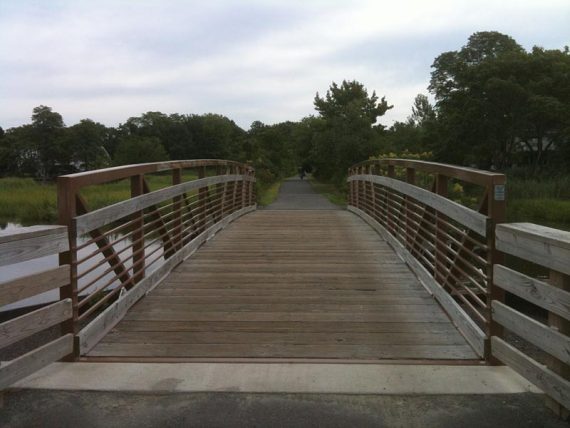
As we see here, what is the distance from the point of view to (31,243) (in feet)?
10.4

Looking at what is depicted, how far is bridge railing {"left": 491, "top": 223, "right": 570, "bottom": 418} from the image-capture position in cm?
275

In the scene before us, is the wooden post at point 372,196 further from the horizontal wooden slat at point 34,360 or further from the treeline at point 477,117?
the treeline at point 477,117

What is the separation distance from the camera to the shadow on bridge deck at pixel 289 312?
13.0 ft

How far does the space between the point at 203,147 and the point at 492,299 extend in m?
84.5

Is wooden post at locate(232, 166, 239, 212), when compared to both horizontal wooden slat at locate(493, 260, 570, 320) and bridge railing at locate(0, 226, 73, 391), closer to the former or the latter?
bridge railing at locate(0, 226, 73, 391)

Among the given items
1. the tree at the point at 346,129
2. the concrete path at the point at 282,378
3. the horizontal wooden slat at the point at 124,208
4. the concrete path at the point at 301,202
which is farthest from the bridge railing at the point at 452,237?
the tree at the point at 346,129

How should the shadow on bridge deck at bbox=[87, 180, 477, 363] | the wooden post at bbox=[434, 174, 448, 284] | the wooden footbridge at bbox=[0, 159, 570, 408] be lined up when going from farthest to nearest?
the wooden post at bbox=[434, 174, 448, 284] → the shadow on bridge deck at bbox=[87, 180, 477, 363] → the wooden footbridge at bbox=[0, 159, 570, 408]

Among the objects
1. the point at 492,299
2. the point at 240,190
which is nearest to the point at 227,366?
the point at 492,299

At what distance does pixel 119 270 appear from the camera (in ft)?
16.2

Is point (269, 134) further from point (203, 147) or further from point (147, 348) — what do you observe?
point (147, 348)

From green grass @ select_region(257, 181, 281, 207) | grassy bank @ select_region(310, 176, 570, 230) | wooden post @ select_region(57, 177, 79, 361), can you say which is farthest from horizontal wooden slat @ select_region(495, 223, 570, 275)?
green grass @ select_region(257, 181, 281, 207)

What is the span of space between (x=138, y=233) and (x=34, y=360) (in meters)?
2.18

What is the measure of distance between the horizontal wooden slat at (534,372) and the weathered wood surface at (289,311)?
32 centimetres

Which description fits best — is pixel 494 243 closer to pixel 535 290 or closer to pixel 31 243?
pixel 535 290
